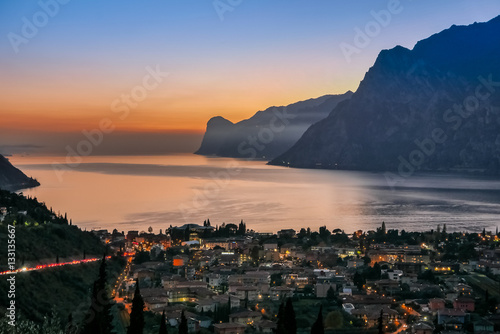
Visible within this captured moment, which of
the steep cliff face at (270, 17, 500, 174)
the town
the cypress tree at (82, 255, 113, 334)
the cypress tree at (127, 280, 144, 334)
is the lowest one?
the town

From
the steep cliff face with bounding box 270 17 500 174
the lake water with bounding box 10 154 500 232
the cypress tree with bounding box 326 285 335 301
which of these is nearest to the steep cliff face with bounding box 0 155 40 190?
the lake water with bounding box 10 154 500 232

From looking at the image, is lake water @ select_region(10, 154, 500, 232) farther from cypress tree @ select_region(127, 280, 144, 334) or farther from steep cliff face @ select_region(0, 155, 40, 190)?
cypress tree @ select_region(127, 280, 144, 334)

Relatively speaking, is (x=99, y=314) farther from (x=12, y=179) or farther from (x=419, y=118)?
(x=419, y=118)

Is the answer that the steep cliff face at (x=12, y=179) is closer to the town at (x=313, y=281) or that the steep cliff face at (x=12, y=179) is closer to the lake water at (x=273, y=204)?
the lake water at (x=273, y=204)

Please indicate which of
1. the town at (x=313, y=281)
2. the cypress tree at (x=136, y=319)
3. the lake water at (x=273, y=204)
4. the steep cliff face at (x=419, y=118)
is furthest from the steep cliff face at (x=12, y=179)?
the steep cliff face at (x=419, y=118)

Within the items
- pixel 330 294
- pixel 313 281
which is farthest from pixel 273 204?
pixel 330 294
